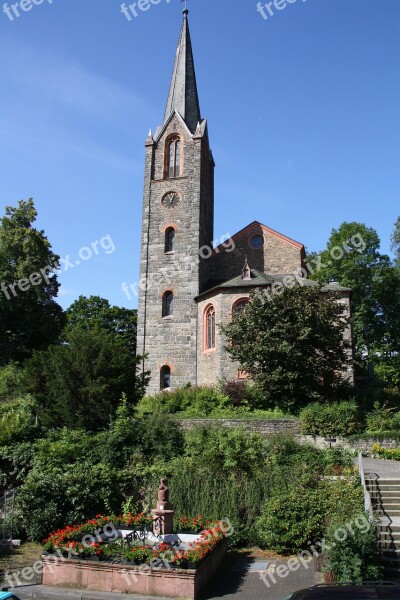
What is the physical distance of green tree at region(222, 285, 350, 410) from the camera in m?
21.7

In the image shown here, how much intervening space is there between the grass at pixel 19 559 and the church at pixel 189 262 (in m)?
16.0

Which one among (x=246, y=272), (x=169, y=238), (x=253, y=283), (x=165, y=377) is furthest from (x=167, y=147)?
(x=165, y=377)

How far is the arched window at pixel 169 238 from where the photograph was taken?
3284 cm

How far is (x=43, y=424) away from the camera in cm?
1980

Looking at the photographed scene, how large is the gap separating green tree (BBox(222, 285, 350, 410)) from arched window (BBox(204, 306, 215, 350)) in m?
7.09

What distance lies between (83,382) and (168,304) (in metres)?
12.9

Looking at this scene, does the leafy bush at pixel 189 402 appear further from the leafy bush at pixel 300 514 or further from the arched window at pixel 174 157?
the arched window at pixel 174 157

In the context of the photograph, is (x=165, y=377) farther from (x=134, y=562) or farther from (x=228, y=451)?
(x=134, y=562)

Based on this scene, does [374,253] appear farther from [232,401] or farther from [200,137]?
[232,401]

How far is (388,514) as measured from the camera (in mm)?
13055

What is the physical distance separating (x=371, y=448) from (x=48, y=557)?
11.7 meters

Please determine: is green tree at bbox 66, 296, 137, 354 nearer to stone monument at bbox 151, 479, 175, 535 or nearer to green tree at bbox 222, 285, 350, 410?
green tree at bbox 222, 285, 350, 410

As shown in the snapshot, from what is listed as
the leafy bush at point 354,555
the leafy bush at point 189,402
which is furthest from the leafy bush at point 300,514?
the leafy bush at point 189,402

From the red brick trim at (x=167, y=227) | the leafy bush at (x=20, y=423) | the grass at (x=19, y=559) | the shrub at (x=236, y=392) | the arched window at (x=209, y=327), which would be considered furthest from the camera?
the red brick trim at (x=167, y=227)
